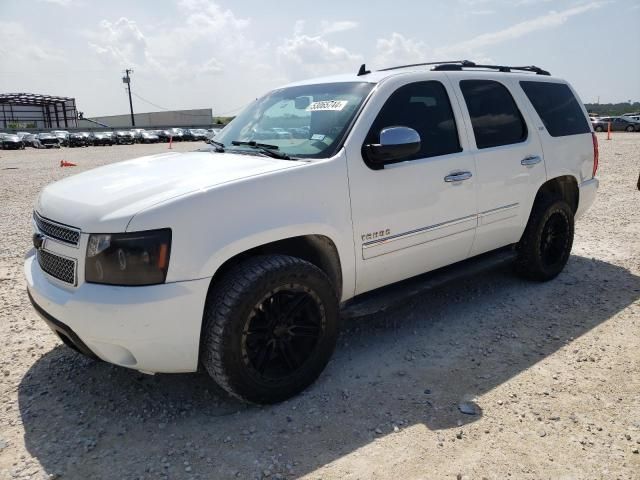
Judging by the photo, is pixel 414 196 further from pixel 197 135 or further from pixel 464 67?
pixel 197 135

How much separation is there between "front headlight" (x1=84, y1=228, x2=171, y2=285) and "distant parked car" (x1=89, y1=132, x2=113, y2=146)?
149 ft

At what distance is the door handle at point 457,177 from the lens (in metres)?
3.63

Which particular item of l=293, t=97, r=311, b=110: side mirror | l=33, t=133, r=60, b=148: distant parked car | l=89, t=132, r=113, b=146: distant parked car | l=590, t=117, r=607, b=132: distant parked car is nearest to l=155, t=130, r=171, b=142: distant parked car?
l=89, t=132, r=113, b=146: distant parked car

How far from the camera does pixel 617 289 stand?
15.6 ft

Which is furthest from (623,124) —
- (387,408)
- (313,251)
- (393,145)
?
(387,408)

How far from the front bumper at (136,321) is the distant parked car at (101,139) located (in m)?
45.3

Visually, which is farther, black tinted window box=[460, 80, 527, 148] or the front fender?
black tinted window box=[460, 80, 527, 148]

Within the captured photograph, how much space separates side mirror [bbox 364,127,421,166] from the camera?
3.12 m

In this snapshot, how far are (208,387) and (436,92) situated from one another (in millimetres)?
2655

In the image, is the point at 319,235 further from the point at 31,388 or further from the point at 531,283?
the point at 531,283

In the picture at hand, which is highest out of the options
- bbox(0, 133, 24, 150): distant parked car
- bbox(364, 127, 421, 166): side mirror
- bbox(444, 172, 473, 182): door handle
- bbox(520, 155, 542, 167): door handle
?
bbox(0, 133, 24, 150): distant parked car

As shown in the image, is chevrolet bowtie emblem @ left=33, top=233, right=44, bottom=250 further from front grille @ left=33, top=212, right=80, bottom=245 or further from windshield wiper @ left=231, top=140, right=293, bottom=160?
windshield wiper @ left=231, top=140, right=293, bottom=160

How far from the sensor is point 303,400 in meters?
3.06

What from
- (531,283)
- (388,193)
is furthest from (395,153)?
(531,283)
